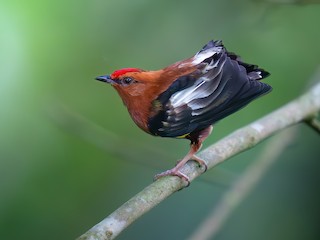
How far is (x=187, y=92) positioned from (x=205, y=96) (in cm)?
12

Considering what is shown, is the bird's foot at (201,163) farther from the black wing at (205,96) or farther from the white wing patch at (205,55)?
the white wing patch at (205,55)

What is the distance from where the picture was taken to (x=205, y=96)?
3.90 metres

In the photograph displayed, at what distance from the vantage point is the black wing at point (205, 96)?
384 cm

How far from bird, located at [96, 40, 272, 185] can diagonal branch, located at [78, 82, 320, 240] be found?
0.61ft

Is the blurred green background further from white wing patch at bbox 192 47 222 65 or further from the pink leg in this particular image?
white wing patch at bbox 192 47 222 65

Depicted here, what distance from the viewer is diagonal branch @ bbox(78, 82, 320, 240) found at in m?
3.28

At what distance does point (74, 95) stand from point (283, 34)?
1.99 metres

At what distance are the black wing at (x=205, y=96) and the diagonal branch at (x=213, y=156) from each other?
287 mm

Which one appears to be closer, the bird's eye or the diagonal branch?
the diagonal branch

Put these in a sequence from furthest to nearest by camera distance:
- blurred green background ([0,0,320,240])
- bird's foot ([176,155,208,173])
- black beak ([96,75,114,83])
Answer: blurred green background ([0,0,320,240]) < bird's foot ([176,155,208,173]) < black beak ([96,75,114,83])

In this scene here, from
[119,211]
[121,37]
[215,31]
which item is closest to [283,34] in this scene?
[215,31]

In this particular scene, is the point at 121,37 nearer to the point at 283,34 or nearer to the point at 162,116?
the point at 283,34

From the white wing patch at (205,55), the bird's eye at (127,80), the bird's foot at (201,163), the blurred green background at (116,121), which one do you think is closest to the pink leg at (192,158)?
the bird's foot at (201,163)

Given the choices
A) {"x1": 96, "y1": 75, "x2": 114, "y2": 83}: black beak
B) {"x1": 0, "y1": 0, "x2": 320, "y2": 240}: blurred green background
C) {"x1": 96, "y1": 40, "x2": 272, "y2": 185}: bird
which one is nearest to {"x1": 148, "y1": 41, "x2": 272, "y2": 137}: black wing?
{"x1": 96, "y1": 40, "x2": 272, "y2": 185}: bird
